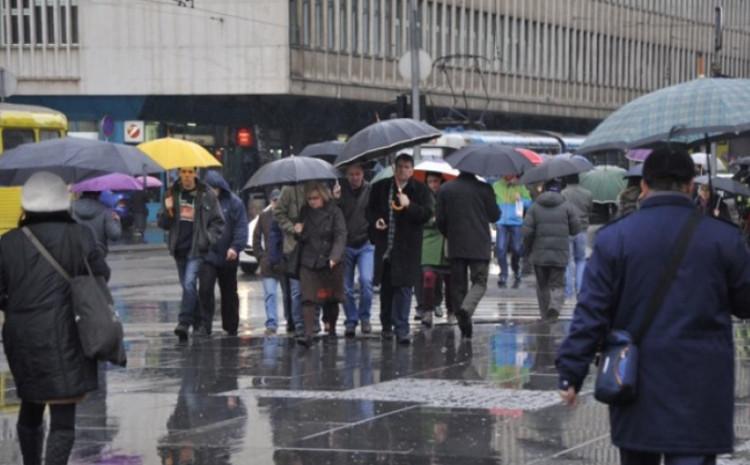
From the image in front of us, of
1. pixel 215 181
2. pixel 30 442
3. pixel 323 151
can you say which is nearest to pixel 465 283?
pixel 215 181

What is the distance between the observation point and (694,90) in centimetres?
1137

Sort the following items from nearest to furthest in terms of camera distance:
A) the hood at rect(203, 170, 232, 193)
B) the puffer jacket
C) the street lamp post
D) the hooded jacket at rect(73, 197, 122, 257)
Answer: the hooded jacket at rect(73, 197, 122, 257), the hood at rect(203, 170, 232, 193), the puffer jacket, the street lamp post

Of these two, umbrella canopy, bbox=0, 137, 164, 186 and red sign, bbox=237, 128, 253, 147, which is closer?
umbrella canopy, bbox=0, 137, 164, 186

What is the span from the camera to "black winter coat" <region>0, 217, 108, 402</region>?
29.6 feet

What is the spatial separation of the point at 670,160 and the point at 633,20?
84.5 meters

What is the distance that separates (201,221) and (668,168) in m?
11.1

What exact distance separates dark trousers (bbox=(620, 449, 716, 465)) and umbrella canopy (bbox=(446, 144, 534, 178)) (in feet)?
37.6

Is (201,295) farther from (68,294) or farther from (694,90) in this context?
(68,294)

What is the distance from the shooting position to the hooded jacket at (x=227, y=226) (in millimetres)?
18016

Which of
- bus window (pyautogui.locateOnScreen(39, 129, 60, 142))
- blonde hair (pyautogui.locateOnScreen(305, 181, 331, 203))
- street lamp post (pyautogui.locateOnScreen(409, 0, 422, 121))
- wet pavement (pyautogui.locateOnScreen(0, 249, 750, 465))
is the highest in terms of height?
street lamp post (pyautogui.locateOnScreen(409, 0, 422, 121))

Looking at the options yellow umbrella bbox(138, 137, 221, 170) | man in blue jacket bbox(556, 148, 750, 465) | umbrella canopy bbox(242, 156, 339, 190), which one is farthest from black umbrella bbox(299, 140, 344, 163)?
man in blue jacket bbox(556, 148, 750, 465)

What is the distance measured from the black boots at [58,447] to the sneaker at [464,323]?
28.1 feet

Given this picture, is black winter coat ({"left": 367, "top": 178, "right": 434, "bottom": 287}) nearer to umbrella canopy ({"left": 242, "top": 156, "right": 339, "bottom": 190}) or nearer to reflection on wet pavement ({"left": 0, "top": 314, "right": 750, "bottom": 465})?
umbrella canopy ({"left": 242, "top": 156, "right": 339, "bottom": 190})

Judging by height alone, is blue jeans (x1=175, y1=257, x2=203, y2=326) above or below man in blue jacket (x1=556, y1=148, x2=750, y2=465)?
below
